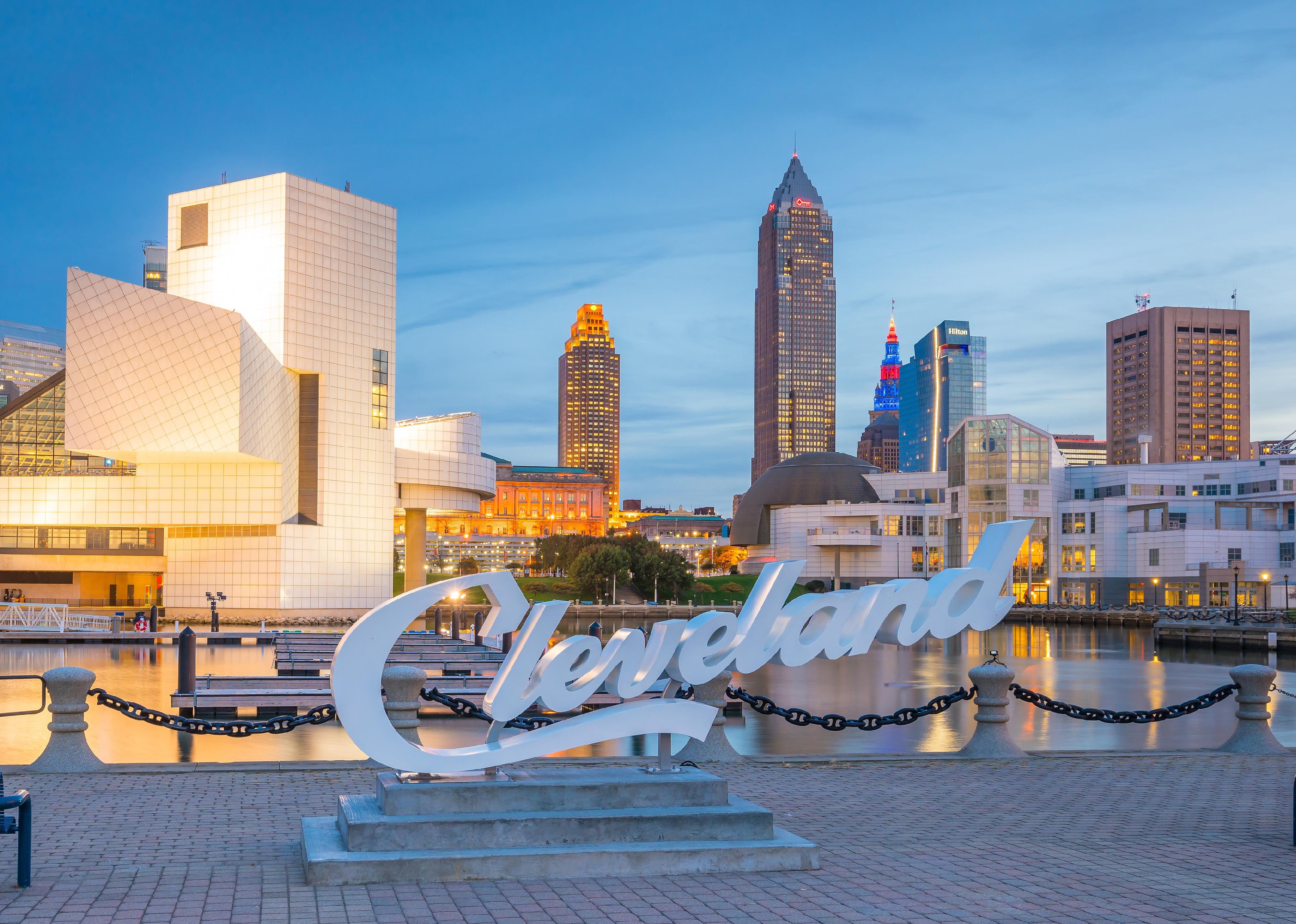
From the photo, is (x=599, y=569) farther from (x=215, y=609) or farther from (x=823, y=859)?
(x=823, y=859)

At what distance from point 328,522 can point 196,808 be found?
60.6m

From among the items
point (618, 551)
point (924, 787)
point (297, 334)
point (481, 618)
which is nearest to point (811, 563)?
point (618, 551)

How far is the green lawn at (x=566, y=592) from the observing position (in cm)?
12212

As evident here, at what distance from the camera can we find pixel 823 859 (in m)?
11.0

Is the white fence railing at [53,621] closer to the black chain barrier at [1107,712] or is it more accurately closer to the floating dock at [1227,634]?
the black chain barrier at [1107,712]

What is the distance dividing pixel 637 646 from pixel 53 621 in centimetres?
5965

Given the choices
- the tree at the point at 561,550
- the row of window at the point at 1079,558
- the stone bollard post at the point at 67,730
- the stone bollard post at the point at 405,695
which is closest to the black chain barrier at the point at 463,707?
the stone bollard post at the point at 405,695

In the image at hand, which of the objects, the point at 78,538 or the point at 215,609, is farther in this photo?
the point at 78,538

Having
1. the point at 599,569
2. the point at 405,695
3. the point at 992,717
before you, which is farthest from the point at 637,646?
the point at 599,569

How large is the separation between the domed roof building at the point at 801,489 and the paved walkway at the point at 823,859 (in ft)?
475

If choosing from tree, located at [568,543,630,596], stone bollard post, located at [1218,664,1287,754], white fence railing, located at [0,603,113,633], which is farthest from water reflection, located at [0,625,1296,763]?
tree, located at [568,543,630,596]

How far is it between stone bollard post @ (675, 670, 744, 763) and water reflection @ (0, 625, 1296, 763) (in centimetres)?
224

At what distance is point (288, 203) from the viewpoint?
6944 cm

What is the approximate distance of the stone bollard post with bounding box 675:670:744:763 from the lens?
1741cm
